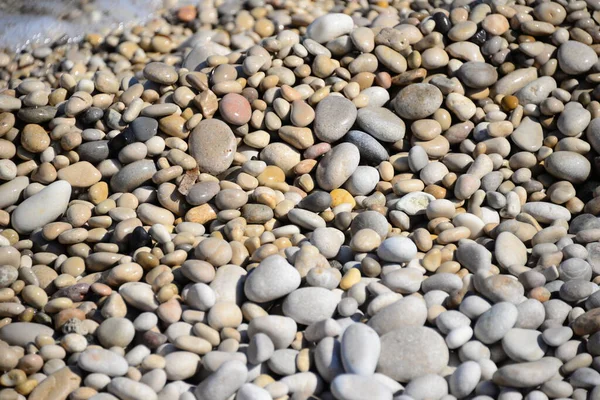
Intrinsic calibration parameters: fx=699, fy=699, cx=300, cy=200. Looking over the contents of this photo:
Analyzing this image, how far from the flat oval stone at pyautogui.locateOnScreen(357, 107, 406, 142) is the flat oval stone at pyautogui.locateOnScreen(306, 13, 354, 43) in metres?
0.45

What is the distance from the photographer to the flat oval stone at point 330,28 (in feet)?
9.62

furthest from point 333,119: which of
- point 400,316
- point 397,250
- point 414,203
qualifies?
point 400,316

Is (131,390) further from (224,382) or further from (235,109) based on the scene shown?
(235,109)

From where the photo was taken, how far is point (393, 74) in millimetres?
2840

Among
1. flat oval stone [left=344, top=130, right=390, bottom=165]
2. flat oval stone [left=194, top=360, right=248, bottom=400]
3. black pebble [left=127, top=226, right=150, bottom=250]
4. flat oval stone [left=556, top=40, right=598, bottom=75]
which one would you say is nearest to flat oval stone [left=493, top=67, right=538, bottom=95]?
flat oval stone [left=556, top=40, right=598, bottom=75]

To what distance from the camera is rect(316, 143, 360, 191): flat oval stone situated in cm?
250

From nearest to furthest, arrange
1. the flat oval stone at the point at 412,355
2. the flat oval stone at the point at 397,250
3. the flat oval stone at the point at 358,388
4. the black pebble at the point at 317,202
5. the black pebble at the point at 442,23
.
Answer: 1. the flat oval stone at the point at 358,388
2. the flat oval stone at the point at 412,355
3. the flat oval stone at the point at 397,250
4. the black pebble at the point at 317,202
5. the black pebble at the point at 442,23

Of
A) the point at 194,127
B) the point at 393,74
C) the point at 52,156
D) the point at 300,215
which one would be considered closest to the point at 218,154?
the point at 194,127

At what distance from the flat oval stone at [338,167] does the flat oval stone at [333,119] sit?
0.26 feet

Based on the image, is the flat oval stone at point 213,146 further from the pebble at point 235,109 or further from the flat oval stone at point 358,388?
the flat oval stone at point 358,388

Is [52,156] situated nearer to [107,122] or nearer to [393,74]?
[107,122]

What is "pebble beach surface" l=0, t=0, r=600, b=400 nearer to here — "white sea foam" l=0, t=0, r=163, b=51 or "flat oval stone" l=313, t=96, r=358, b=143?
"flat oval stone" l=313, t=96, r=358, b=143

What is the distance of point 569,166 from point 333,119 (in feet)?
2.85

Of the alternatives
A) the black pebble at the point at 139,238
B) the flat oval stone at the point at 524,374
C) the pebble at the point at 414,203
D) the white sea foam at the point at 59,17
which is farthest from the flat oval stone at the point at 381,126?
the white sea foam at the point at 59,17
